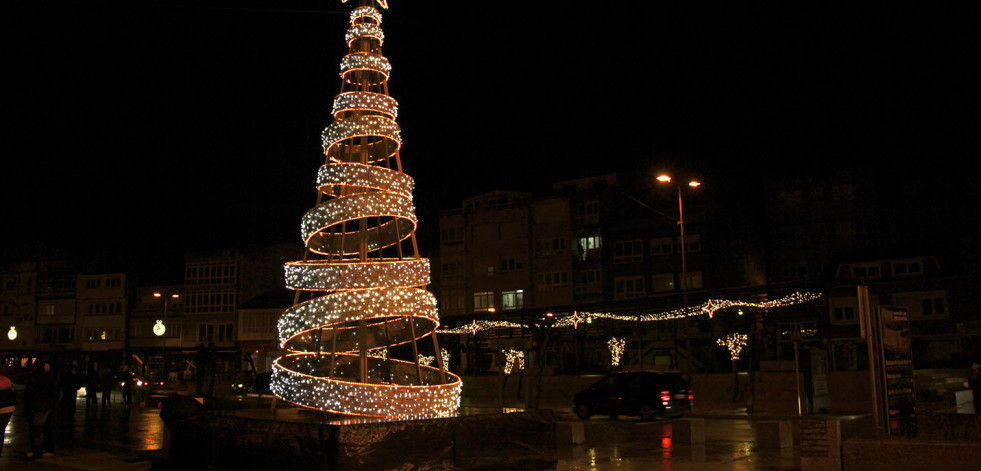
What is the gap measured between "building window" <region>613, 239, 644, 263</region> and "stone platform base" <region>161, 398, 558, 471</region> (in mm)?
47632

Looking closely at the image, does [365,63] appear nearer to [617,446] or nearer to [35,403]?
[35,403]

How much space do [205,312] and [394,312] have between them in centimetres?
6653

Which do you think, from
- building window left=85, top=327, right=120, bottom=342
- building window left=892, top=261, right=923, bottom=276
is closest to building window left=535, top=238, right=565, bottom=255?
building window left=892, top=261, right=923, bottom=276

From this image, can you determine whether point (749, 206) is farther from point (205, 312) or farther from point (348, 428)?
point (348, 428)

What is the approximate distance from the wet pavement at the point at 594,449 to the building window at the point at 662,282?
3385 centimetres

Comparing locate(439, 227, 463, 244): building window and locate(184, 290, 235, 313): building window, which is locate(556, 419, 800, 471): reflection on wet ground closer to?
locate(439, 227, 463, 244): building window

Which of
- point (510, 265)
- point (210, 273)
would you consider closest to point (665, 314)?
point (510, 265)

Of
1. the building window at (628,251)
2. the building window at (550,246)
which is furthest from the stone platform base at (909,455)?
the building window at (550,246)

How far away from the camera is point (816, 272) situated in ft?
187

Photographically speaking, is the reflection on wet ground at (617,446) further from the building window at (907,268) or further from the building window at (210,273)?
the building window at (210,273)

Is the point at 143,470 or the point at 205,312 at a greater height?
the point at 205,312

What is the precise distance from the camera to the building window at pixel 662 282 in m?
57.9

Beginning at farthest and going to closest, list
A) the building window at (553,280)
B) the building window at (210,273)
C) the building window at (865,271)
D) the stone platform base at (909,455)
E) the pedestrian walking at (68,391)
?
the building window at (210,273) → the building window at (553,280) → the building window at (865,271) → the pedestrian walking at (68,391) → the stone platform base at (909,455)

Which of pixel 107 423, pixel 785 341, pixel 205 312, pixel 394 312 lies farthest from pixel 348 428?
pixel 205 312
